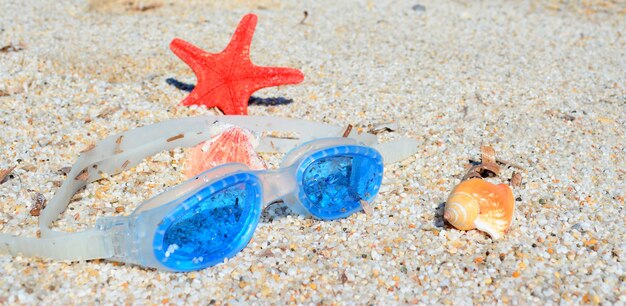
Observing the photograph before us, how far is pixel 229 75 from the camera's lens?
11.7 ft

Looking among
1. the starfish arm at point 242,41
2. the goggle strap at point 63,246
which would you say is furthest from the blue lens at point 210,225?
the starfish arm at point 242,41

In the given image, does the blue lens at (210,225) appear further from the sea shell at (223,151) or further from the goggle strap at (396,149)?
the goggle strap at (396,149)

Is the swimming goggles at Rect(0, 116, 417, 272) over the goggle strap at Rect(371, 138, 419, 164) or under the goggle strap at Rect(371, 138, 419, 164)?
over

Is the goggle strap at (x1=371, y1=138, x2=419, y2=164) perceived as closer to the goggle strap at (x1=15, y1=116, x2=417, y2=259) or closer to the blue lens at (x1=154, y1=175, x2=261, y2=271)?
the goggle strap at (x1=15, y1=116, x2=417, y2=259)

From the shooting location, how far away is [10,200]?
2.67 m

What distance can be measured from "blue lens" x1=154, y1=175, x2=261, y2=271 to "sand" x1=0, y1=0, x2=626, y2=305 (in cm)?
6

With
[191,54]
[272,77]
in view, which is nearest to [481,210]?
[272,77]

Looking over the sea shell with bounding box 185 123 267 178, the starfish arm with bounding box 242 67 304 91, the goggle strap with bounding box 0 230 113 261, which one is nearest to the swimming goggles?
the goggle strap with bounding box 0 230 113 261

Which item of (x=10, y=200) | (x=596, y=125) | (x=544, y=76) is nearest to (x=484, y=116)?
(x=596, y=125)

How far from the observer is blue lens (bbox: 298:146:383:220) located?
2.52 meters

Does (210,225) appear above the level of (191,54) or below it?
below

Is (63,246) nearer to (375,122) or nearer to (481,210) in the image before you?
(481,210)

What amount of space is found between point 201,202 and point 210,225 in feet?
0.55

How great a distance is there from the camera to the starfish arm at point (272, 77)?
350cm
